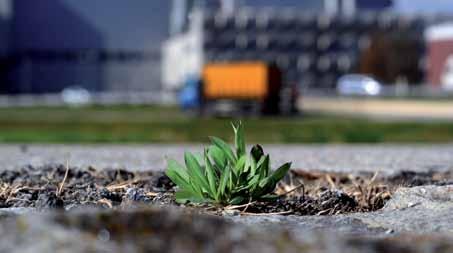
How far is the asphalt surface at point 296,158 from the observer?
312 inches

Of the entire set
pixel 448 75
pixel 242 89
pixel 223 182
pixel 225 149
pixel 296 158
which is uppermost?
pixel 225 149

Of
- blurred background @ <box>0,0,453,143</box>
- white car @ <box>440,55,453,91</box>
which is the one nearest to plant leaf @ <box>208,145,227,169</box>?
blurred background @ <box>0,0,453,143</box>

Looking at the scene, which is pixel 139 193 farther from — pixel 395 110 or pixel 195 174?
pixel 395 110

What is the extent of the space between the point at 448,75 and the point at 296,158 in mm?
71198

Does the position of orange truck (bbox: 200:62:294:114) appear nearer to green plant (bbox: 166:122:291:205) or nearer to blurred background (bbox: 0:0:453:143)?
blurred background (bbox: 0:0:453:143)

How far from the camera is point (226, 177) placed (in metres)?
4.07

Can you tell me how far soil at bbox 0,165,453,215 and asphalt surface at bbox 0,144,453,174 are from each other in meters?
1.40

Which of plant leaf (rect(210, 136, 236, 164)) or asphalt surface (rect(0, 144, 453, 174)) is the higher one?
plant leaf (rect(210, 136, 236, 164))

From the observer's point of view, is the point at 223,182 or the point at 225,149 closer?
the point at 223,182

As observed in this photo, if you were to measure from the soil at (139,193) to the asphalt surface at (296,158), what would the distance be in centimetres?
140

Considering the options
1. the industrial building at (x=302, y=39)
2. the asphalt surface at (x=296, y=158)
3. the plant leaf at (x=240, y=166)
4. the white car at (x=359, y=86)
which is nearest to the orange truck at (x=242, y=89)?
the asphalt surface at (x=296, y=158)

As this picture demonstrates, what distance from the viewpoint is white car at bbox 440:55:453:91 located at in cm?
7725

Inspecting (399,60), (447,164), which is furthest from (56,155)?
(399,60)

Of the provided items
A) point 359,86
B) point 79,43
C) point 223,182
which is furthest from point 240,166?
point 79,43
